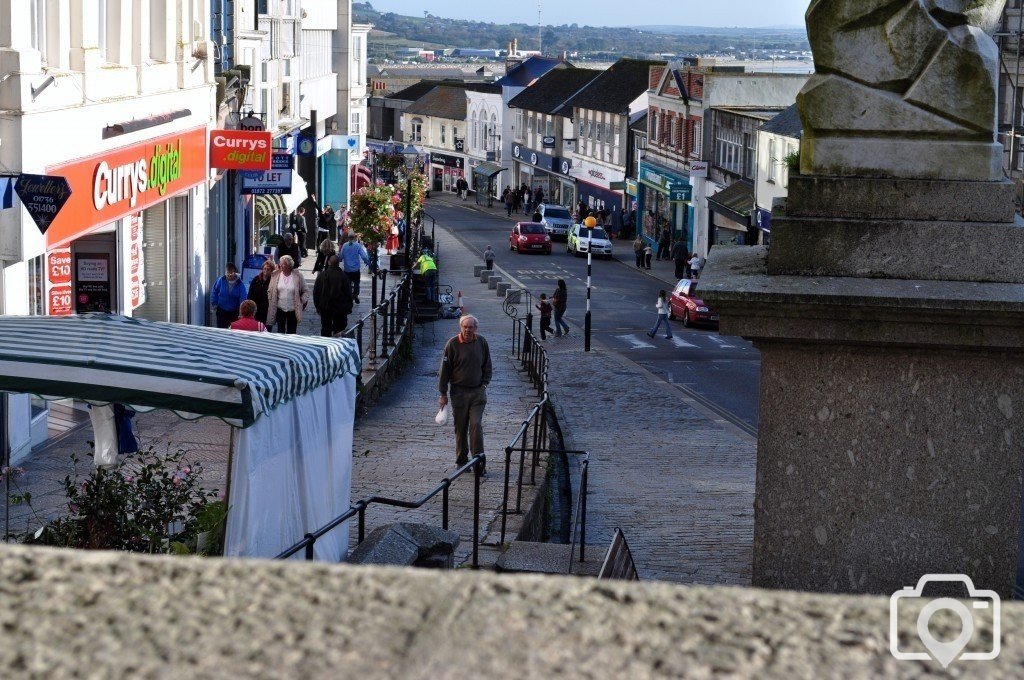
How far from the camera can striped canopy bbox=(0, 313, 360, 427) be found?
8008 millimetres

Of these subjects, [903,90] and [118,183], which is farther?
[118,183]

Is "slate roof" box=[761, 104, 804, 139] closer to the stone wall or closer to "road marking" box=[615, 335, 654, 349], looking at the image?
"road marking" box=[615, 335, 654, 349]

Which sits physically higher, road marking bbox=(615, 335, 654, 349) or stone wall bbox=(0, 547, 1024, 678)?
stone wall bbox=(0, 547, 1024, 678)

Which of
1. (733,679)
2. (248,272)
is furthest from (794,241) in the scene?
(248,272)

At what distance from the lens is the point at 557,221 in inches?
2872

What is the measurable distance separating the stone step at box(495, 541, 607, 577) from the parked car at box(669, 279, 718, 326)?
3018 cm

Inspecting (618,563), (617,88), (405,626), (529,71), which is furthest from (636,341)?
(529,71)

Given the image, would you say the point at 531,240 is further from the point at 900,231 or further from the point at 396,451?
the point at 900,231

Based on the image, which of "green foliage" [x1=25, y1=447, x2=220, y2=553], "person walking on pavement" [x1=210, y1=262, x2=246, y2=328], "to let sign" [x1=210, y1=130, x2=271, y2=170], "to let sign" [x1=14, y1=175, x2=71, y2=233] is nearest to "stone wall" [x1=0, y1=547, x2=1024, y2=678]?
"green foliage" [x1=25, y1=447, x2=220, y2=553]

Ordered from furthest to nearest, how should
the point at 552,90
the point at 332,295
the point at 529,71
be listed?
the point at 529,71
the point at 552,90
the point at 332,295

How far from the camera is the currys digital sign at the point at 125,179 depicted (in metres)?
16.8

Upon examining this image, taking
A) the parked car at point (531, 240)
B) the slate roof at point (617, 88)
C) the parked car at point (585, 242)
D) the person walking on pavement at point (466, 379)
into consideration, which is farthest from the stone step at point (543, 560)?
the slate roof at point (617, 88)

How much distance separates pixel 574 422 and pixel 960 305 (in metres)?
17.5

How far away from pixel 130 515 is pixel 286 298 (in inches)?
476
